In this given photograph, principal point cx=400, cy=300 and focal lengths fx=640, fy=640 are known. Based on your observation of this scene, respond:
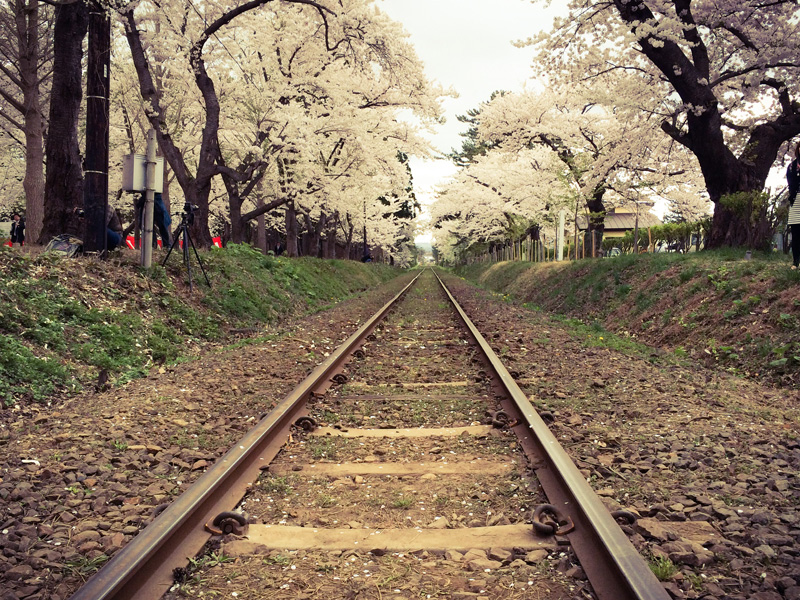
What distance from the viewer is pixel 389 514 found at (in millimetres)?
3352

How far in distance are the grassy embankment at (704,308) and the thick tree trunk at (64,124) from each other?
912 centimetres

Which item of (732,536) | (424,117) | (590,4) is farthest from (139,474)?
(424,117)

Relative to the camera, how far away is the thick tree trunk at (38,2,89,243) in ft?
35.4

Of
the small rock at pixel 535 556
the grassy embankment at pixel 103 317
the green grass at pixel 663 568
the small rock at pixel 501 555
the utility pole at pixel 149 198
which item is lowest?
the small rock at pixel 501 555

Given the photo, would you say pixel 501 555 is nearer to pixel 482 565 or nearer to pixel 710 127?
pixel 482 565

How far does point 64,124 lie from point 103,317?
489 centimetres

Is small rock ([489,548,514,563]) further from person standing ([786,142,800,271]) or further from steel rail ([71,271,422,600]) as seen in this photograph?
person standing ([786,142,800,271])

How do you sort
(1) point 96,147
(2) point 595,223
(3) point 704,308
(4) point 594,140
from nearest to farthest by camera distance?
1. (3) point 704,308
2. (1) point 96,147
3. (2) point 595,223
4. (4) point 594,140

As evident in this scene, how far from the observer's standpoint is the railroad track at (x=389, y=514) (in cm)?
258

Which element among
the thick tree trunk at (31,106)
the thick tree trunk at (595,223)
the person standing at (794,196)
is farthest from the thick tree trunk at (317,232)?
the person standing at (794,196)

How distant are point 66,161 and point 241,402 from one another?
24.4ft

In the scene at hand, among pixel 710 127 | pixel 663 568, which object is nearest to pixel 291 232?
pixel 710 127

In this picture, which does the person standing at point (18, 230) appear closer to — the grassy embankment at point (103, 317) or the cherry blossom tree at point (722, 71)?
the grassy embankment at point (103, 317)

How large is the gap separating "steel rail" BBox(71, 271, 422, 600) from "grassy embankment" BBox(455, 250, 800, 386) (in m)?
5.49
